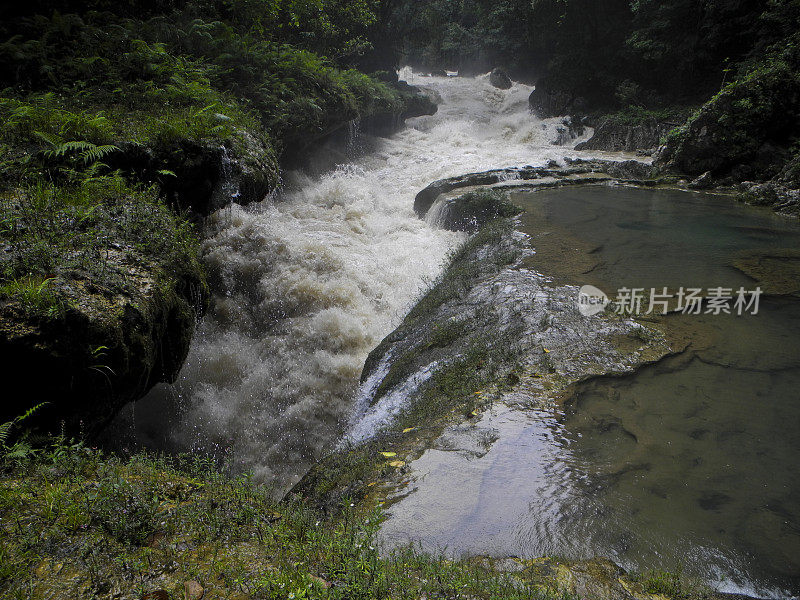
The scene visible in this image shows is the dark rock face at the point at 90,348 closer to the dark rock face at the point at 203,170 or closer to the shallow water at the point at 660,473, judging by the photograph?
the dark rock face at the point at 203,170

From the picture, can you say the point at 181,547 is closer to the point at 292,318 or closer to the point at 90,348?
the point at 90,348

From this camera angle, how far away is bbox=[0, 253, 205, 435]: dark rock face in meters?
3.19

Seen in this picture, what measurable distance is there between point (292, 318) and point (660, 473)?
17.9 ft

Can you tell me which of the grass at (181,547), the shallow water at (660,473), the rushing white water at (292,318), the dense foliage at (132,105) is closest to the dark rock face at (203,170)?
the dense foliage at (132,105)

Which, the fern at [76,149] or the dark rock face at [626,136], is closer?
the fern at [76,149]

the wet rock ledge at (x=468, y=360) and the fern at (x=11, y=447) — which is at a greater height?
the fern at (x=11, y=447)

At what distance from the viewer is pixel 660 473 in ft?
9.98

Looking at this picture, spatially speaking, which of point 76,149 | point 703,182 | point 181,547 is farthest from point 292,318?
point 703,182

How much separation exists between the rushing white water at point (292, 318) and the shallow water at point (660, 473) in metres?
2.53

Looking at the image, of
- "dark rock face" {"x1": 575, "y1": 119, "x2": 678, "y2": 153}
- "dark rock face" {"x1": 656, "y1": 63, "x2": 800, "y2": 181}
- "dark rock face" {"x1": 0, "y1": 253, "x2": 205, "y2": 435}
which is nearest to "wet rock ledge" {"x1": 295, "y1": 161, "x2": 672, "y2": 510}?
"dark rock face" {"x1": 0, "y1": 253, "x2": 205, "y2": 435}

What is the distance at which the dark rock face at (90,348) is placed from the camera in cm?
319

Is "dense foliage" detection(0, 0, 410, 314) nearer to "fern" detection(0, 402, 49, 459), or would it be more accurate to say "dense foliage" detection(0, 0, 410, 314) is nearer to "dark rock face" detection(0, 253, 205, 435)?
"dark rock face" detection(0, 253, 205, 435)

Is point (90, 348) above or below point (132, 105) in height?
below

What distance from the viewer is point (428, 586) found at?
7.30 ft
